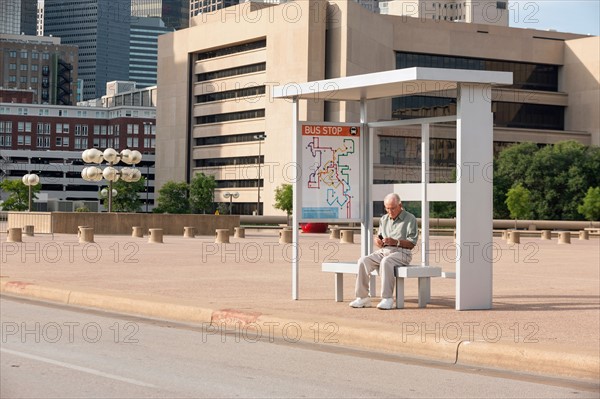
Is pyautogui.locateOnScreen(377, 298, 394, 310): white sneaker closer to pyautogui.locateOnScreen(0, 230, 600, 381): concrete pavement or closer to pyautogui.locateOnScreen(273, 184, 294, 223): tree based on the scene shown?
pyautogui.locateOnScreen(0, 230, 600, 381): concrete pavement

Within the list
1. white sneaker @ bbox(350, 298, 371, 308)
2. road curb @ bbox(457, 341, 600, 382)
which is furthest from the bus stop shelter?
road curb @ bbox(457, 341, 600, 382)

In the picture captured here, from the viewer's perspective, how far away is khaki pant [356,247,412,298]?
14477 millimetres

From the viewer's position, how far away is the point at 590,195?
101812 millimetres

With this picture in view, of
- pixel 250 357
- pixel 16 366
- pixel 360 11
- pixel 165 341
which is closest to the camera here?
pixel 16 366

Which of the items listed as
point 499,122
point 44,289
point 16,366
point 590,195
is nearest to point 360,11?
point 499,122

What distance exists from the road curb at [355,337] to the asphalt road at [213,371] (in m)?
0.22

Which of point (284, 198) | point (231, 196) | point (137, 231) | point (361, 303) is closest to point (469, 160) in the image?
point (361, 303)

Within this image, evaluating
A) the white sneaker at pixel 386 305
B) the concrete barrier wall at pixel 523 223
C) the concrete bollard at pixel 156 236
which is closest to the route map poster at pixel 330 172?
the white sneaker at pixel 386 305

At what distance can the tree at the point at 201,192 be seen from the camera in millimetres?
129625

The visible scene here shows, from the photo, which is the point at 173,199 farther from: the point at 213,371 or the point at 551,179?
the point at 213,371

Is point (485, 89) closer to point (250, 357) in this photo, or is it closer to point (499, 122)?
point (250, 357)

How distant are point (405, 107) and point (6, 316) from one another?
11415 cm

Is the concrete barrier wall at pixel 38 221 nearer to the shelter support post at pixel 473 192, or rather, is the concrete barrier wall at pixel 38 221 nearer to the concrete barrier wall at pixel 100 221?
the concrete barrier wall at pixel 100 221

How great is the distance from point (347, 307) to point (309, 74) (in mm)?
104678
